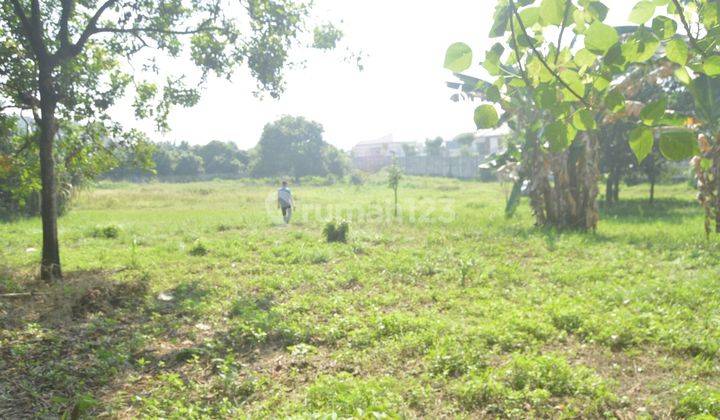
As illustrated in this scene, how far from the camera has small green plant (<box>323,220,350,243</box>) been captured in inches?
415

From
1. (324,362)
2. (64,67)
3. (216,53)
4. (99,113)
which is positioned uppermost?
(216,53)

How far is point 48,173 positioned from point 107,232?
5518 millimetres

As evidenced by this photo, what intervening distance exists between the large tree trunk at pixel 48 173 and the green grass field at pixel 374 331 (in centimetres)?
42

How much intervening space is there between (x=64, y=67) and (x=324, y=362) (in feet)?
18.8

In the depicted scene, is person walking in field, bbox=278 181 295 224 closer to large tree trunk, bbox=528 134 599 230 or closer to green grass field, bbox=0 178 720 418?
green grass field, bbox=0 178 720 418

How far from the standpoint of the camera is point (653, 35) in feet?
2.58

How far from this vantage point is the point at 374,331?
15.3 ft

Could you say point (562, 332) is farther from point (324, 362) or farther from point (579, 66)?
point (579, 66)

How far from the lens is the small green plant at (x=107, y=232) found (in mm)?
11641

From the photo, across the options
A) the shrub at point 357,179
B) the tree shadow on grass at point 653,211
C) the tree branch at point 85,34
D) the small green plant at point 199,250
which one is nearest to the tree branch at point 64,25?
the tree branch at point 85,34

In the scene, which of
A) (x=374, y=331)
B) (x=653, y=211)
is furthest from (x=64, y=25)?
(x=653, y=211)

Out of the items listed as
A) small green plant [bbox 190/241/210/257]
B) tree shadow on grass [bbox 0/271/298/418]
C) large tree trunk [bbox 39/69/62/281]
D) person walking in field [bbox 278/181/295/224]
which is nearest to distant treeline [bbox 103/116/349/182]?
person walking in field [bbox 278/181/295/224]

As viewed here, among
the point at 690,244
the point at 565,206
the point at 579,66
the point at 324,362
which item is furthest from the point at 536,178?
the point at 579,66

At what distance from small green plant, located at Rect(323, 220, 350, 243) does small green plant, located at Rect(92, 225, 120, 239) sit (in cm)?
541
